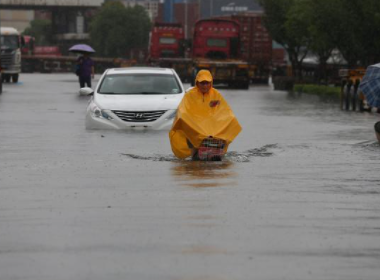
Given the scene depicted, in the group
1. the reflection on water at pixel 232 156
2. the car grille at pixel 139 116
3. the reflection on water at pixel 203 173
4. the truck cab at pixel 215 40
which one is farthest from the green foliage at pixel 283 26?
the reflection on water at pixel 203 173

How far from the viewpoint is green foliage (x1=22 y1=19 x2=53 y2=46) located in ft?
605

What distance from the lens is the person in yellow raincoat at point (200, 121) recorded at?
17562mm

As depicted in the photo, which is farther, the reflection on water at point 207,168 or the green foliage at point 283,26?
the green foliage at point 283,26

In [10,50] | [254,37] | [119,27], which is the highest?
[254,37]

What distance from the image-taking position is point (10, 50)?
69.2m

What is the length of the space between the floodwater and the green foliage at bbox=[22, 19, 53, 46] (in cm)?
16327

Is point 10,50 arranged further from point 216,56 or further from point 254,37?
point 254,37

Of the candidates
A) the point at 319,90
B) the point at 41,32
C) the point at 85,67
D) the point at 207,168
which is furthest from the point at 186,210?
the point at 41,32

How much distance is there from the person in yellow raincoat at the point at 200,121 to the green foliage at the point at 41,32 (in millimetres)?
165775

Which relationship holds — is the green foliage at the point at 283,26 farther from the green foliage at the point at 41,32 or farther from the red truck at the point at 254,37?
the green foliage at the point at 41,32

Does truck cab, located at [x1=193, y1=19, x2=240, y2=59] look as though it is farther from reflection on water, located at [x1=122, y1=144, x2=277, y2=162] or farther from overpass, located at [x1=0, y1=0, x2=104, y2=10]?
overpass, located at [x1=0, y1=0, x2=104, y2=10]

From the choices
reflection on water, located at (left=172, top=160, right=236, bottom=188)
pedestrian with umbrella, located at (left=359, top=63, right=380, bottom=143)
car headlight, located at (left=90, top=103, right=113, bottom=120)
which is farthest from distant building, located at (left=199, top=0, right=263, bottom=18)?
reflection on water, located at (left=172, top=160, right=236, bottom=188)

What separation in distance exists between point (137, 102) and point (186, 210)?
1247 centimetres

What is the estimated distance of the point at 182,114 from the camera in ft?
58.2
